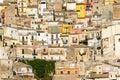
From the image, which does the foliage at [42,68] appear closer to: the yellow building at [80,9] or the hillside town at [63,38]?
the hillside town at [63,38]

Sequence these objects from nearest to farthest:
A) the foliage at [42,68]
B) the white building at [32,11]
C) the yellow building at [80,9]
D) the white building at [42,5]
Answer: the foliage at [42,68]
the white building at [32,11]
the yellow building at [80,9]
the white building at [42,5]

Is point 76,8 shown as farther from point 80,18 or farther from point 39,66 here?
point 39,66

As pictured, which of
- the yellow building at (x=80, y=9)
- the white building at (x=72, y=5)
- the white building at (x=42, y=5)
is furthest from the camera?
the white building at (x=72, y=5)

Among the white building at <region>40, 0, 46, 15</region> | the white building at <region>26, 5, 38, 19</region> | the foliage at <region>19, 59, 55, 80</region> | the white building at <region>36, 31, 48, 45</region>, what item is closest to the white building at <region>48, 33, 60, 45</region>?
the white building at <region>36, 31, 48, 45</region>

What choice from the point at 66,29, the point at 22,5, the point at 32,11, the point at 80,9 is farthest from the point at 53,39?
the point at 22,5

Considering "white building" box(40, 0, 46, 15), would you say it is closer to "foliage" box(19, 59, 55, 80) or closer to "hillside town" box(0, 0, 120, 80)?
"hillside town" box(0, 0, 120, 80)

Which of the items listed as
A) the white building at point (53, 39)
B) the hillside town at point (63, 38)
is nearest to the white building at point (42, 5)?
the hillside town at point (63, 38)
